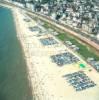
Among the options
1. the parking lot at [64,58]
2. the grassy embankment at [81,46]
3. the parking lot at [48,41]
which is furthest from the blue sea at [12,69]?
the grassy embankment at [81,46]

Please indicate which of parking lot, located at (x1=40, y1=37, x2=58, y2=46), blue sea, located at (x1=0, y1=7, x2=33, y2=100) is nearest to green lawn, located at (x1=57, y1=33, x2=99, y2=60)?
parking lot, located at (x1=40, y1=37, x2=58, y2=46)

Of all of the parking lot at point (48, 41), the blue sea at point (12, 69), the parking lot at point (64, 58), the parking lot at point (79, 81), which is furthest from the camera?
the parking lot at point (48, 41)

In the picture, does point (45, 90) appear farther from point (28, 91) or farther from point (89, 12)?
point (89, 12)

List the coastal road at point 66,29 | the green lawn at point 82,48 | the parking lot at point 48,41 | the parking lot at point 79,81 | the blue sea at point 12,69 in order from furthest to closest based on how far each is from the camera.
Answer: the parking lot at point 48,41 → the coastal road at point 66,29 → the green lawn at point 82,48 → the parking lot at point 79,81 → the blue sea at point 12,69

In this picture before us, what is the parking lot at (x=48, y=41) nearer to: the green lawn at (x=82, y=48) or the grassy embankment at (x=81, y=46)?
the grassy embankment at (x=81, y=46)

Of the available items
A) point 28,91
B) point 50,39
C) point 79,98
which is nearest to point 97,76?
point 79,98

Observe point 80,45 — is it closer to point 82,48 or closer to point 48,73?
point 82,48

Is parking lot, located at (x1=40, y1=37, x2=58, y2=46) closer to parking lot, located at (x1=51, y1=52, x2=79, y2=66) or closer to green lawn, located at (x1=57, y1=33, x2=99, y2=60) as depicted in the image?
green lawn, located at (x1=57, y1=33, x2=99, y2=60)
